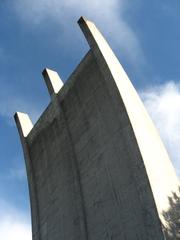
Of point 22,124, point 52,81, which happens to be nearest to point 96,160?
point 52,81

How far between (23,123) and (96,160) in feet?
19.8

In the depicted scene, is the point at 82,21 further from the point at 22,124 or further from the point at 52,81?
the point at 22,124

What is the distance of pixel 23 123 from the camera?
715 inches

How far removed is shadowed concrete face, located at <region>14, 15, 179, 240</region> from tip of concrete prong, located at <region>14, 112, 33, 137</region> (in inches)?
8.9

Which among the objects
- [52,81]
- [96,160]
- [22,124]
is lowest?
[96,160]

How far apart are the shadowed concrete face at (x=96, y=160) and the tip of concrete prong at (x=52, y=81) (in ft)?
0.15

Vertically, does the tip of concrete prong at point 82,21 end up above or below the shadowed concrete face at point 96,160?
above

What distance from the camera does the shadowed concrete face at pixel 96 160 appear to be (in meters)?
11.0

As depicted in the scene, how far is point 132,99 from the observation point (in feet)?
42.0

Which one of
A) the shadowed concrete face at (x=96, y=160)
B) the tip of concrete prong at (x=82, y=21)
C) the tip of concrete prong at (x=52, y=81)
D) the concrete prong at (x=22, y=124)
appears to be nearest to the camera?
the shadowed concrete face at (x=96, y=160)

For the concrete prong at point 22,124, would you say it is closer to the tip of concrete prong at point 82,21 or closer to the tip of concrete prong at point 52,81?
the tip of concrete prong at point 52,81

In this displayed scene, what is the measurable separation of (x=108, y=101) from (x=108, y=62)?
134 centimetres

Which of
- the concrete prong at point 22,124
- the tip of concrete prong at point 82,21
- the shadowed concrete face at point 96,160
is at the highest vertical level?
the tip of concrete prong at point 82,21

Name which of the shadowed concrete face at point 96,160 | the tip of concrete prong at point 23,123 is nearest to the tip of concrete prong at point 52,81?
the shadowed concrete face at point 96,160
